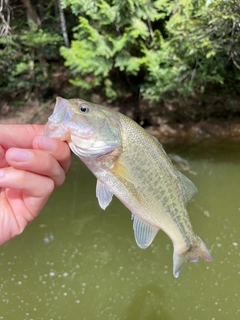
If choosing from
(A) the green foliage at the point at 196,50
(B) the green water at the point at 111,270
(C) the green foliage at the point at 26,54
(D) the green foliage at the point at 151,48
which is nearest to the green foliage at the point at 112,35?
(D) the green foliage at the point at 151,48

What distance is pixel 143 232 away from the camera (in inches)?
65.7

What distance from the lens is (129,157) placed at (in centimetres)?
155

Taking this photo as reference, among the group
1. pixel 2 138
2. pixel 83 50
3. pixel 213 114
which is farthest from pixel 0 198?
pixel 213 114

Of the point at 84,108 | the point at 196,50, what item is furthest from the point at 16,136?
the point at 196,50

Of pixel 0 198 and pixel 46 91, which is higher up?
pixel 0 198

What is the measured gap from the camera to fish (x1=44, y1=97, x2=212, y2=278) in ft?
4.83

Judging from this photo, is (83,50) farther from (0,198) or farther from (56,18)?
(0,198)

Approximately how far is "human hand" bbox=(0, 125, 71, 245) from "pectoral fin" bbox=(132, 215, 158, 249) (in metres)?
0.42

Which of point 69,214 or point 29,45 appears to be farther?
point 29,45

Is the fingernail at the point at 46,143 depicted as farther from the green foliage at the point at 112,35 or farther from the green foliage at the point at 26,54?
the green foliage at the point at 26,54

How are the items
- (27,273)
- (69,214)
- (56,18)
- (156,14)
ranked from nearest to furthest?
(27,273)
(69,214)
(156,14)
(56,18)

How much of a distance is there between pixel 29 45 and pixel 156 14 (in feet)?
11.9

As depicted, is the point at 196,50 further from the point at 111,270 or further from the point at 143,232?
the point at 143,232

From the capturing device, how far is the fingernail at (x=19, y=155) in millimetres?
1357
